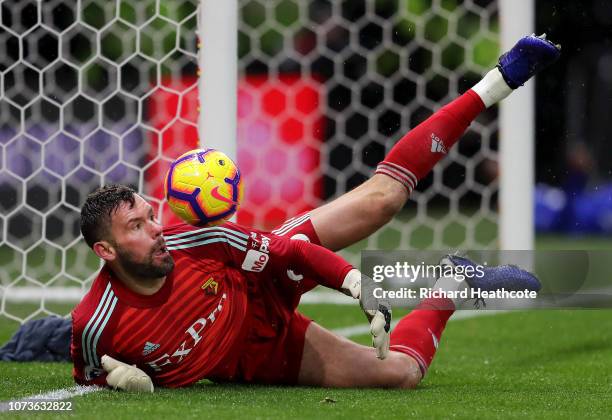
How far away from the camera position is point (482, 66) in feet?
27.7

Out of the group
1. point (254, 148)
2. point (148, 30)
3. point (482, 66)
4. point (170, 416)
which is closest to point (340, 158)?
point (254, 148)

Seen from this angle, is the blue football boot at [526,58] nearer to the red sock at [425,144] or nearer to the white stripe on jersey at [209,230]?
the red sock at [425,144]

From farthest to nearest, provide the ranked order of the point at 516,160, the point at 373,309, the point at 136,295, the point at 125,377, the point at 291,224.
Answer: the point at 516,160
the point at 291,224
the point at 136,295
the point at 125,377
the point at 373,309

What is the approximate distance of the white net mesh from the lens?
6.13m

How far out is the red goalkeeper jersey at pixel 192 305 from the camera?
392 cm

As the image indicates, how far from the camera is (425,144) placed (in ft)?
15.2

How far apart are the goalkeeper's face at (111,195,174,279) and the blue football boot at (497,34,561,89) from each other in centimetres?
173

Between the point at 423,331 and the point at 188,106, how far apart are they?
2450mm

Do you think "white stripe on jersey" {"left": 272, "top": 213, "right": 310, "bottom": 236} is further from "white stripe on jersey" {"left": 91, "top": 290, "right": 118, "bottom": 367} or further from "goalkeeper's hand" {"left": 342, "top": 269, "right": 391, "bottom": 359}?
"white stripe on jersey" {"left": 91, "top": 290, "right": 118, "bottom": 367}

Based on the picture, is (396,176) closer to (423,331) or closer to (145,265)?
(423,331)

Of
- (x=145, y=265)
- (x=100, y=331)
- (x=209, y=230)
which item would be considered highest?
(x=209, y=230)

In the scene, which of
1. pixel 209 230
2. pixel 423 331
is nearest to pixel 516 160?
pixel 423 331

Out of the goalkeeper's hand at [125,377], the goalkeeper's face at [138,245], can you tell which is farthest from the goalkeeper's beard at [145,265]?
the goalkeeper's hand at [125,377]

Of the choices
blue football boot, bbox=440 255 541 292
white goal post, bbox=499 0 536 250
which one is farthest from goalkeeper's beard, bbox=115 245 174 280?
white goal post, bbox=499 0 536 250
